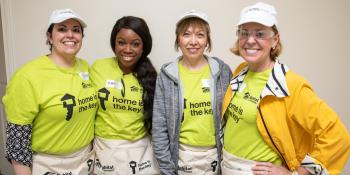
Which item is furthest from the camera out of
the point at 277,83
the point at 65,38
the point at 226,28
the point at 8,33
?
the point at 8,33

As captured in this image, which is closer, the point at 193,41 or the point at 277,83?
the point at 277,83

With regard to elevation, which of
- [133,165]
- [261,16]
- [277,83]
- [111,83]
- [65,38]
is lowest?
[133,165]

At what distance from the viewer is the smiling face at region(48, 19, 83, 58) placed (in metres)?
1.37

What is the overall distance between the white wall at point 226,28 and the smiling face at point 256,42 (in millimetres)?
662

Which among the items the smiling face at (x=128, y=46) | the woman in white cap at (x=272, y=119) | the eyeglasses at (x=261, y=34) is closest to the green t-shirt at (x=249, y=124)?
the woman in white cap at (x=272, y=119)

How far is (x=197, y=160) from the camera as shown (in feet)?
4.64

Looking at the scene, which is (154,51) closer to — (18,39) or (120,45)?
(120,45)

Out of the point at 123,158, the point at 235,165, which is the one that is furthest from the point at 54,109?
the point at 235,165

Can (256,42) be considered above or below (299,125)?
above

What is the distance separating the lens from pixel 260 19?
1110 millimetres

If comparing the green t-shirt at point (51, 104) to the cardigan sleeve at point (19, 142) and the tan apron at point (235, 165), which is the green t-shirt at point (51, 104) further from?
the tan apron at point (235, 165)

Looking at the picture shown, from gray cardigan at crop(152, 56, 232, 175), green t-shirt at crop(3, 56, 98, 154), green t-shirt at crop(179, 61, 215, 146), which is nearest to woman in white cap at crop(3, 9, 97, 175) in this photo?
green t-shirt at crop(3, 56, 98, 154)

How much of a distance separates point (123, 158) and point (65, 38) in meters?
0.67

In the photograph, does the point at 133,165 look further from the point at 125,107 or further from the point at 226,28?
the point at 226,28
